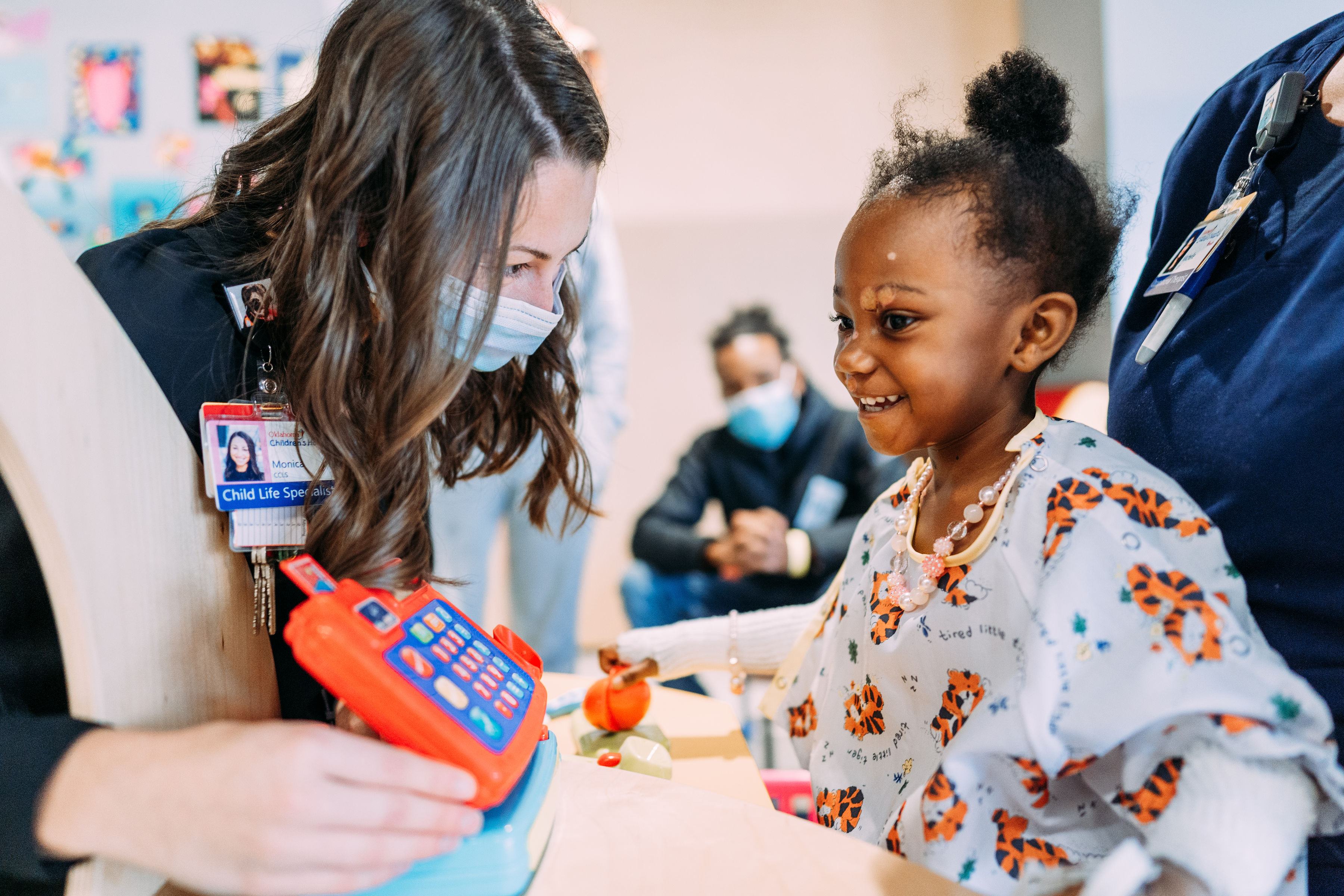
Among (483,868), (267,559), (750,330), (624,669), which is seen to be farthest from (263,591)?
(750,330)

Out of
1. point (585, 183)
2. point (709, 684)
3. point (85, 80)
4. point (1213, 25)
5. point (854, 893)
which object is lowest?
point (709, 684)

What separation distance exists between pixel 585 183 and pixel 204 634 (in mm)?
515

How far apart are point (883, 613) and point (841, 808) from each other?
0.59ft

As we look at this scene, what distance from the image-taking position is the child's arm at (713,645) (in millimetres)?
985

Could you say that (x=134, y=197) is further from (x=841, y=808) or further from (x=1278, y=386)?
(x=1278, y=386)

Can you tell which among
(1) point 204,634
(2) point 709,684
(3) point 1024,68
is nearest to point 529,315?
(1) point 204,634

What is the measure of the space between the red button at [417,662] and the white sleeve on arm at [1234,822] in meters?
0.44

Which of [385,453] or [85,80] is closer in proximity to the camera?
[385,453]

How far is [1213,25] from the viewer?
1502 mm

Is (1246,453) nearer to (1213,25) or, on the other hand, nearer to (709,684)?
(1213,25)

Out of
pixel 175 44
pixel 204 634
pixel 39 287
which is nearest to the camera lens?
pixel 39 287

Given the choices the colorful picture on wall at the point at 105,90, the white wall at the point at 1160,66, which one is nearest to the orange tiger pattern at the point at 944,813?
the white wall at the point at 1160,66

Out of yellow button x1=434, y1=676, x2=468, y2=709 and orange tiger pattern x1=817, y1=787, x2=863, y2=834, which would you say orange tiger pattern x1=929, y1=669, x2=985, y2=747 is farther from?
yellow button x1=434, y1=676, x2=468, y2=709

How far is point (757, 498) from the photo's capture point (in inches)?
102
